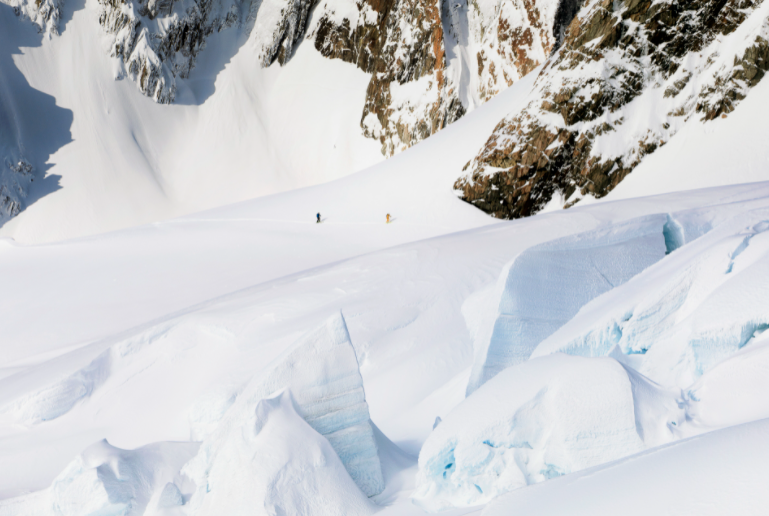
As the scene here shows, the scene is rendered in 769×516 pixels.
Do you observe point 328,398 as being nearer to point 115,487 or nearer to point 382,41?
point 115,487

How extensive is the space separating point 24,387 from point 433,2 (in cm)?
4069

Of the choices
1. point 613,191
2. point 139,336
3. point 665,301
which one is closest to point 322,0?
point 613,191

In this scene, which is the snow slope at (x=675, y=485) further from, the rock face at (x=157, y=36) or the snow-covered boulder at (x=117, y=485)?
the rock face at (x=157, y=36)

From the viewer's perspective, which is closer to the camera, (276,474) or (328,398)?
(276,474)

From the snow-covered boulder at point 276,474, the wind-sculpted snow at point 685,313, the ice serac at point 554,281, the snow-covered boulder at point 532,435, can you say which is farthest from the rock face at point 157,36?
the snow-covered boulder at point 532,435

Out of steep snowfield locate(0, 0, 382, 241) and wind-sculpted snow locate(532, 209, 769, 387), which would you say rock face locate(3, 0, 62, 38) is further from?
wind-sculpted snow locate(532, 209, 769, 387)

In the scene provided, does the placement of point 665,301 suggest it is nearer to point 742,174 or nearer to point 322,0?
point 742,174

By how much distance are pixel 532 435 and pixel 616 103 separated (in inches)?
833

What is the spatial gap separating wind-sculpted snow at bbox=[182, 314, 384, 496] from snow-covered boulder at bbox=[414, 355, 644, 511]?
0.84m

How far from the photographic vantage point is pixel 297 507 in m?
4.65

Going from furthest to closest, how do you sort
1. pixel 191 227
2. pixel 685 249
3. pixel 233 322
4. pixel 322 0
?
pixel 322 0 < pixel 191 227 < pixel 233 322 < pixel 685 249

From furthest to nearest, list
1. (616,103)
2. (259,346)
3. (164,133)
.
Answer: (164,133), (616,103), (259,346)

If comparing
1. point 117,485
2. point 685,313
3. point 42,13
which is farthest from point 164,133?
point 685,313

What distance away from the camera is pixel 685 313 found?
229 inches
